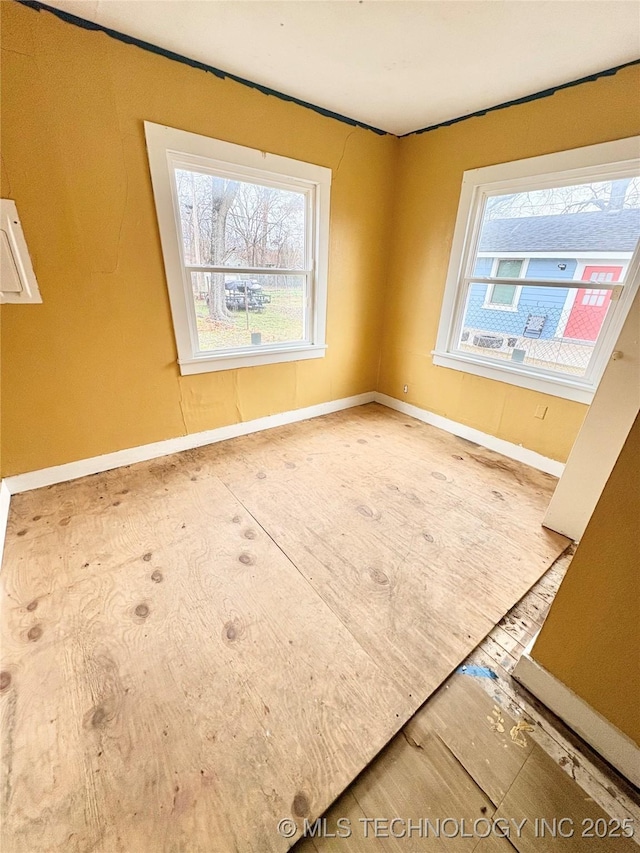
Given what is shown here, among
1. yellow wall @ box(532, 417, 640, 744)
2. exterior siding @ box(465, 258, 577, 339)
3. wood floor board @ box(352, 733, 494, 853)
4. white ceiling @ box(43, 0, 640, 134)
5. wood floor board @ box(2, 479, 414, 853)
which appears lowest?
wood floor board @ box(352, 733, 494, 853)

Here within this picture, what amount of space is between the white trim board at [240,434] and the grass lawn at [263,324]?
69cm

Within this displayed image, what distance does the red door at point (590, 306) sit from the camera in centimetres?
206

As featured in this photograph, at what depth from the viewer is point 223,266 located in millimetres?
2383

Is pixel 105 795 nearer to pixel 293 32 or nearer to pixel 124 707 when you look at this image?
pixel 124 707

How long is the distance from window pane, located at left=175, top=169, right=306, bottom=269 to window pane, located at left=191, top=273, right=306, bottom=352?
12cm

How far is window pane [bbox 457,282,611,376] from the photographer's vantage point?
2.18m

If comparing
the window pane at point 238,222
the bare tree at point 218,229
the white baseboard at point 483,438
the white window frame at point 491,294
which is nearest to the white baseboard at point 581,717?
the white baseboard at point 483,438

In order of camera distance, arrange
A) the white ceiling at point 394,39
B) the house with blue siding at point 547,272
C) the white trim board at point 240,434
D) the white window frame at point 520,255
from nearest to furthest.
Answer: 1. the white ceiling at point 394,39
2. the white window frame at point 520,255
3. the house with blue siding at point 547,272
4. the white trim board at point 240,434

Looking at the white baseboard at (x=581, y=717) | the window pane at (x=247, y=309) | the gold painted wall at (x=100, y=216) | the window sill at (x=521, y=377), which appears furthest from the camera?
the window pane at (x=247, y=309)

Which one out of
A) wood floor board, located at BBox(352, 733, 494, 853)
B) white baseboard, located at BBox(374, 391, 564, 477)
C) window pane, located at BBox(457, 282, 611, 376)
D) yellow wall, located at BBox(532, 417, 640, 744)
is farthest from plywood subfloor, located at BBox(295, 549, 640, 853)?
Answer: window pane, located at BBox(457, 282, 611, 376)

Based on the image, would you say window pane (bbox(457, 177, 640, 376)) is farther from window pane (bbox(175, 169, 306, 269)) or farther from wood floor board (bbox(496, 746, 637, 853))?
wood floor board (bbox(496, 746, 637, 853))

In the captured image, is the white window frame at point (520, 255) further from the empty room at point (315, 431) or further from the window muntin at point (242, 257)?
the window muntin at point (242, 257)

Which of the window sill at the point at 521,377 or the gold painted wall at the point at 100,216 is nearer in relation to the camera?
the gold painted wall at the point at 100,216

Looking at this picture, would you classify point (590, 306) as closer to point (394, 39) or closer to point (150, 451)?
point (394, 39)
